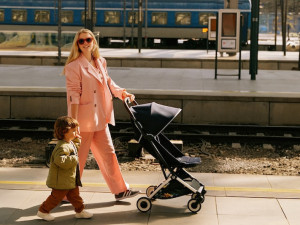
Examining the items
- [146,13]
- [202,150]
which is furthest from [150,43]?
[202,150]

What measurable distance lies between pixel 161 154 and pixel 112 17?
3033cm

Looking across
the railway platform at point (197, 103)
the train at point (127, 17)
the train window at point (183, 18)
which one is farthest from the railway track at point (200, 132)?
the train window at point (183, 18)

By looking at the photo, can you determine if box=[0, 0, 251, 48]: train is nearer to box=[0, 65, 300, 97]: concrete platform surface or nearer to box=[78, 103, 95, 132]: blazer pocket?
box=[0, 65, 300, 97]: concrete platform surface

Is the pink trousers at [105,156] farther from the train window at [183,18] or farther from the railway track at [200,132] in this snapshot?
the train window at [183,18]

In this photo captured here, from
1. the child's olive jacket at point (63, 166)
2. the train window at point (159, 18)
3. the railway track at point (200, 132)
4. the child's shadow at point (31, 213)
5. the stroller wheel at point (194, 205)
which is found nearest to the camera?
the child's olive jacket at point (63, 166)

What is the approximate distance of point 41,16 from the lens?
118 ft

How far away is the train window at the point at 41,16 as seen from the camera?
3569cm

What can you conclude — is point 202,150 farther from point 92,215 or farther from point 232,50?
point 232,50

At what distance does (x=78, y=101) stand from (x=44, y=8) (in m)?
30.5

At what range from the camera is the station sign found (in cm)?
1644

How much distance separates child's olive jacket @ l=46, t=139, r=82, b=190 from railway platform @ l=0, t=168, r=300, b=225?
0.35m

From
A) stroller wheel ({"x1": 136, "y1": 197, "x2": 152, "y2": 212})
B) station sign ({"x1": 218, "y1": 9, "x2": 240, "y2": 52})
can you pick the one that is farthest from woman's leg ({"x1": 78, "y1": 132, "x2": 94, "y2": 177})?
station sign ({"x1": 218, "y1": 9, "x2": 240, "y2": 52})

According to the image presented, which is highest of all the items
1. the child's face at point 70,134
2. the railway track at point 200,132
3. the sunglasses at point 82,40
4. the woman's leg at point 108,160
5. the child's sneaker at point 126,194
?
the sunglasses at point 82,40

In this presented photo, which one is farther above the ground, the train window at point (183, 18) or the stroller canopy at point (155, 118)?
the train window at point (183, 18)
